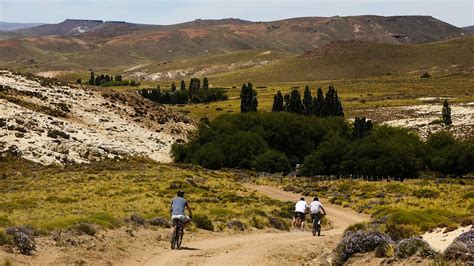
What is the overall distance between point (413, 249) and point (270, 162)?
6987 cm

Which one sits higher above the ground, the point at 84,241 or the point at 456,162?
the point at 84,241

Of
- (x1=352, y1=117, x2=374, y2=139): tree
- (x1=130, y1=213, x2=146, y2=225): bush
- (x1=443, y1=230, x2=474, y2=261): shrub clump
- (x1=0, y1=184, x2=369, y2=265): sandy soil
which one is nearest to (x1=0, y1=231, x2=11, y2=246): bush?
(x1=0, y1=184, x2=369, y2=265): sandy soil

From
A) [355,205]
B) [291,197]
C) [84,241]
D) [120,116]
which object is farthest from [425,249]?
[120,116]

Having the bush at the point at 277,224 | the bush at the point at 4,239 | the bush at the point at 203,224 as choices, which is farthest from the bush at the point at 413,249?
the bush at the point at 277,224

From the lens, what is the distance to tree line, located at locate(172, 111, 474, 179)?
8188cm

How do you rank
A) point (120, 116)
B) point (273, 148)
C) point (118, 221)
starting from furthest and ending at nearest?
point (120, 116) → point (273, 148) → point (118, 221)

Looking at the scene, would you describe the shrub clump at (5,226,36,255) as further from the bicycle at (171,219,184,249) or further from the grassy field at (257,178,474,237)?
the grassy field at (257,178,474,237)

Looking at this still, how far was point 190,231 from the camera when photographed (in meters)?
26.9

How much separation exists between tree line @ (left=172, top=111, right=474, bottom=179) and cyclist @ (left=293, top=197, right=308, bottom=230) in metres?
50.2

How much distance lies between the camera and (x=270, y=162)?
286 ft

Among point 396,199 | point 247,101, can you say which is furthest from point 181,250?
point 247,101

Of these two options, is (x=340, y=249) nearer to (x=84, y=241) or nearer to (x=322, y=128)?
(x=84, y=241)

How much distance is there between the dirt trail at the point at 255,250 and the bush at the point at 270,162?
5699 cm

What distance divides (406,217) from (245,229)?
7550 mm
